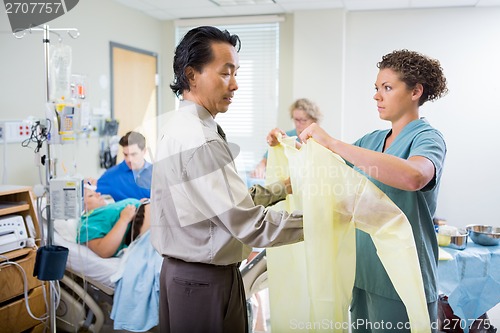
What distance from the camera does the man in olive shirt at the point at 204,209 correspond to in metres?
1.25

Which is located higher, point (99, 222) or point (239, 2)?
point (239, 2)

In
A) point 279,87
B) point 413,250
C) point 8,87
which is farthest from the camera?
point 279,87

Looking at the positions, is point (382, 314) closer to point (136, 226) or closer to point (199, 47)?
point (199, 47)

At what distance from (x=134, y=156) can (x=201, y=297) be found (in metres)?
1.85

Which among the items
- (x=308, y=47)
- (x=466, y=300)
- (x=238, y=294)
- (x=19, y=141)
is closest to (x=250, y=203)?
(x=238, y=294)

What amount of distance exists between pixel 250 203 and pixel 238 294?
352 millimetres

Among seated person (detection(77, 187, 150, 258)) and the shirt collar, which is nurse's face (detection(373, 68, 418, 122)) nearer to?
the shirt collar

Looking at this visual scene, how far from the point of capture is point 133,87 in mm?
4594

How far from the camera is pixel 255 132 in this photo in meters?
5.10

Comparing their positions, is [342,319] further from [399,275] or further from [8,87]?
[8,87]

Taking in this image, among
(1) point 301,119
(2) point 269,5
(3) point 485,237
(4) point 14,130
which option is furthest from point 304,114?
(4) point 14,130

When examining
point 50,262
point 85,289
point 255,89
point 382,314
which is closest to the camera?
point 382,314

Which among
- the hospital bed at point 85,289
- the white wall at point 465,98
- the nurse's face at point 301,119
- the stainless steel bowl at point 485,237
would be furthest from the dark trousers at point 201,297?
the white wall at point 465,98

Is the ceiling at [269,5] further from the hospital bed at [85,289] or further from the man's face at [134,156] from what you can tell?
the hospital bed at [85,289]
